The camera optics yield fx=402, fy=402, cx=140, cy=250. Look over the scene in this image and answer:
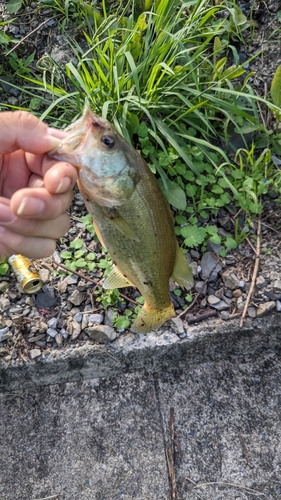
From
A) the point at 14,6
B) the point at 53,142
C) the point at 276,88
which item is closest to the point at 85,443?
the point at 53,142

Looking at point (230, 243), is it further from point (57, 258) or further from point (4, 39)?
point (4, 39)

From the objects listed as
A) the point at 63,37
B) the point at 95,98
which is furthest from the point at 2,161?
the point at 63,37

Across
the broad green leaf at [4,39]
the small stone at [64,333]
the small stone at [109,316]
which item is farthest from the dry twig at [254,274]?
the broad green leaf at [4,39]

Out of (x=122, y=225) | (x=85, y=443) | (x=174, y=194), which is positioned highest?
(x=122, y=225)

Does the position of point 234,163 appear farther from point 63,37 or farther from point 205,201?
point 63,37

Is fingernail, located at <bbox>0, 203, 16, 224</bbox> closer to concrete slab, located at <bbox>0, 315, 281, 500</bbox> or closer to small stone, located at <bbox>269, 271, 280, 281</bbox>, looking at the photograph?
concrete slab, located at <bbox>0, 315, 281, 500</bbox>

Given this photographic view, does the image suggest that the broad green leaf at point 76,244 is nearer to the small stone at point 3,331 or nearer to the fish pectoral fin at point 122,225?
the small stone at point 3,331
